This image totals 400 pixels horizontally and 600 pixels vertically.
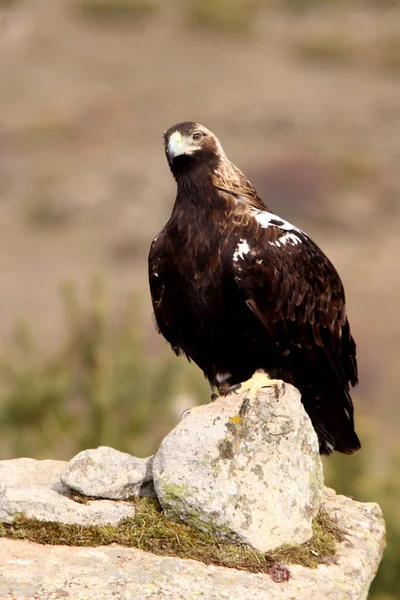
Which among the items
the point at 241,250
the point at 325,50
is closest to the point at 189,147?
the point at 241,250

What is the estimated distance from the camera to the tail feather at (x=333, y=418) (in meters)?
7.30

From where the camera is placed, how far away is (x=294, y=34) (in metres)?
57.8

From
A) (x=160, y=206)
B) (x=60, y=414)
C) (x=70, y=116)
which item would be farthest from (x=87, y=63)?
(x=60, y=414)

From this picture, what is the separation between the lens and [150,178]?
37.4 m

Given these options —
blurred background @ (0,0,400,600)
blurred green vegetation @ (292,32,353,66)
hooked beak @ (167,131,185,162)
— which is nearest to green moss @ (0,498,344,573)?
hooked beak @ (167,131,185,162)

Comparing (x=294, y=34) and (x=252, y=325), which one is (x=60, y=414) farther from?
(x=294, y=34)

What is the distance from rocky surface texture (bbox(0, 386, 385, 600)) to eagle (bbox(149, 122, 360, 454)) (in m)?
0.33

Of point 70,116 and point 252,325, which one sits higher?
point 70,116

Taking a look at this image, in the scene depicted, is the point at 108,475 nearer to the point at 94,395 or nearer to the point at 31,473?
the point at 31,473

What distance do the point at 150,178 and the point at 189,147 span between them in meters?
30.7

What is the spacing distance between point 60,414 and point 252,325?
19.1 ft

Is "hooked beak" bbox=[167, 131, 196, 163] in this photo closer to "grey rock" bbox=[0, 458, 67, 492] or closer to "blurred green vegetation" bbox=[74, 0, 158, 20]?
"grey rock" bbox=[0, 458, 67, 492]

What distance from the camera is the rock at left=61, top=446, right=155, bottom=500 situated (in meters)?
6.22

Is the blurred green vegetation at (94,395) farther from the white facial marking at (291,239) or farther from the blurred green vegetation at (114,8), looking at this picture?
the blurred green vegetation at (114,8)
